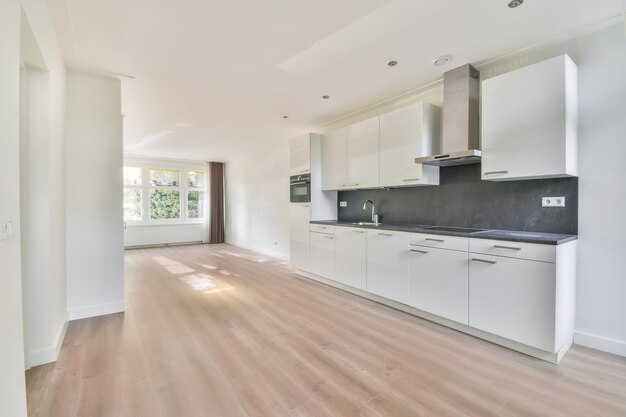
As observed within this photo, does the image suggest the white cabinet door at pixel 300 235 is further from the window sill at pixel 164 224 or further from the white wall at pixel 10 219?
the window sill at pixel 164 224

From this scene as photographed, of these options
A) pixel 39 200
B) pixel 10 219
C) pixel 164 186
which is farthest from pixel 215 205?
pixel 10 219

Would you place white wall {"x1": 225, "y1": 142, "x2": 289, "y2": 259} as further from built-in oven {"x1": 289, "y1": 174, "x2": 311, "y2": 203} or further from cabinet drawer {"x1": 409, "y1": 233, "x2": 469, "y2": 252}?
cabinet drawer {"x1": 409, "y1": 233, "x2": 469, "y2": 252}

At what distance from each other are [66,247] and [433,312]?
381 centimetres

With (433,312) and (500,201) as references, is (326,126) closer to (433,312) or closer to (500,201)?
(500,201)

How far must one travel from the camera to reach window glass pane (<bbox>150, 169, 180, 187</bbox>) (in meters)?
8.31

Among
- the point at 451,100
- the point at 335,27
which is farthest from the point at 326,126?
the point at 335,27

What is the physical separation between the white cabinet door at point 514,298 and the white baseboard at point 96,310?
3662 mm

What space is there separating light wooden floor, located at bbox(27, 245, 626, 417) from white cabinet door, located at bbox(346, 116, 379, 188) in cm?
167

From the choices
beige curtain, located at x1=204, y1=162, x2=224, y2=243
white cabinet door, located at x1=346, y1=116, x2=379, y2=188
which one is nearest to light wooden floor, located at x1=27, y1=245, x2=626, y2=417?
white cabinet door, located at x1=346, y1=116, x2=379, y2=188

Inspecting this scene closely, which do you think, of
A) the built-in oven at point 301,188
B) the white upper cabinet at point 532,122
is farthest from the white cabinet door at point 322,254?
the white upper cabinet at point 532,122

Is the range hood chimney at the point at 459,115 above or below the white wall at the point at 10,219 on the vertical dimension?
above

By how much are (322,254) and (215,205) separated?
18.9 ft

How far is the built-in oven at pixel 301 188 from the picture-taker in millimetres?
4590

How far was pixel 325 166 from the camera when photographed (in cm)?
459
